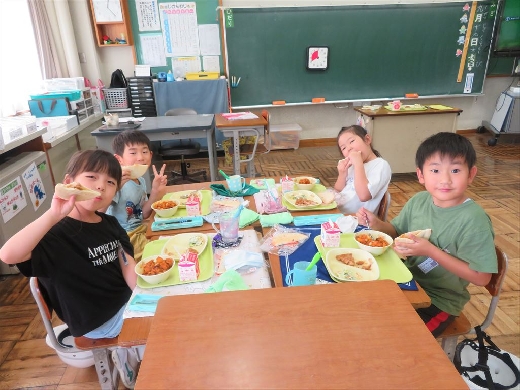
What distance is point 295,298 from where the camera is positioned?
69 centimetres

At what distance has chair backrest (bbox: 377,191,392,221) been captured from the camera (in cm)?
173

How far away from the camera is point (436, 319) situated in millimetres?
1220

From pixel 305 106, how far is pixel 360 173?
12.1ft

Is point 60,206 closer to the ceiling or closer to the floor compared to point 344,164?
closer to the ceiling

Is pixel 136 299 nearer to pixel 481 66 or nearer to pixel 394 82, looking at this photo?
pixel 394 82

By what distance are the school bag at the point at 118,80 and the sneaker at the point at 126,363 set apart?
3985mm

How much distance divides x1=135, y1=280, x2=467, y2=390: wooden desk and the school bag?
452cm

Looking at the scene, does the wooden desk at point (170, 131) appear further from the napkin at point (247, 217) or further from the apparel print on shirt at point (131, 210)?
the napkin at point (247, 217)

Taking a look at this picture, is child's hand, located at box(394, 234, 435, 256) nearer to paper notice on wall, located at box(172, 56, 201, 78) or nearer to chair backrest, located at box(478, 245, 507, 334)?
chair backrest, located at box(478, 245, 507, 334)

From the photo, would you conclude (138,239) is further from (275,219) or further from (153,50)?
(153,50)

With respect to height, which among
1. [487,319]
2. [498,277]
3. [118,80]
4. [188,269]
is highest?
[118,80]

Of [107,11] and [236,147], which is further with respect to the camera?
[107,11]

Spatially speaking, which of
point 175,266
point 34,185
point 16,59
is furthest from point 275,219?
point 16,59

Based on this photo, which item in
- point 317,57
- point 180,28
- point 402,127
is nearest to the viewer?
point 402,127
